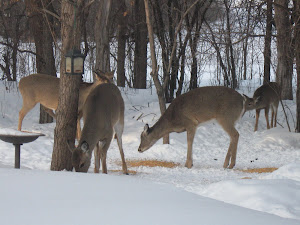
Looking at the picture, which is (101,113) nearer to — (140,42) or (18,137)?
(18,137)

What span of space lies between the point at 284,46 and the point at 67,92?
7689 millimetres

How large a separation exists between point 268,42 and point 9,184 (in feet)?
34.2

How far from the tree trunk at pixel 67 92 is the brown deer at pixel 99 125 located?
31 centimetres

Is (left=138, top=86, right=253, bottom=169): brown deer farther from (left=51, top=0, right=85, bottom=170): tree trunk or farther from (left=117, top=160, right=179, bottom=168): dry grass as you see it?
(left=51, top=0, right=85, bottom=170): tree trunk

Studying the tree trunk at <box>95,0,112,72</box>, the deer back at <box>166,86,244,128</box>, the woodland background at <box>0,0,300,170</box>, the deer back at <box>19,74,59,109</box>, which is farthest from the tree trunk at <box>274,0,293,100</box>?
the deer back at <box>19,74,59,109</box>

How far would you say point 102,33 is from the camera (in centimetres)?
1290

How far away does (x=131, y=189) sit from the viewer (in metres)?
4.61

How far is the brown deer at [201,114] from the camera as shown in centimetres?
947

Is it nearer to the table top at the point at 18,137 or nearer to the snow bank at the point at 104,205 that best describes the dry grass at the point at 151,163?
the table top at the point at 18,137

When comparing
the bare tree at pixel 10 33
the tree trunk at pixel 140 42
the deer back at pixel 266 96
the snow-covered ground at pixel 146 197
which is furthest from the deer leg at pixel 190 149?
the tree trunk at pixel 140 42

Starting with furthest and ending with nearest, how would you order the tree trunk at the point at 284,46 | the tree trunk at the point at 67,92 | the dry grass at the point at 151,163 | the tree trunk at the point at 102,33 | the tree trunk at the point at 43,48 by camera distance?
1. the tree trunk at the point at 43,48
2. the tree trunk at the point at 102,33
3. the tree trunk at the point at 284,46
4. the dry grass at the point at 151,163
5. the tree trunk at the point at 67,92

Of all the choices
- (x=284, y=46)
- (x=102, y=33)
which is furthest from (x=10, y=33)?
(x=284, y=46)

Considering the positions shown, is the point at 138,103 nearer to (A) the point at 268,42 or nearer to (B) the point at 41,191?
(A) the point at 268,42

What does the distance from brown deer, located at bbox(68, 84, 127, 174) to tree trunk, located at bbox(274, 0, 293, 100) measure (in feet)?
17.8
